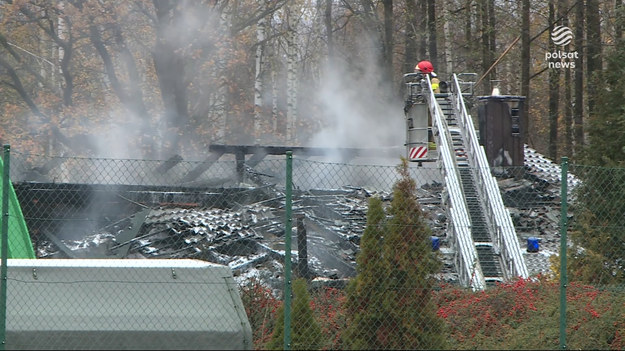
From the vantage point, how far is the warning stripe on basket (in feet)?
62.8

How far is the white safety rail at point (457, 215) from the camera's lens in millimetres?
12742

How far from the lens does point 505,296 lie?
891 centimetres

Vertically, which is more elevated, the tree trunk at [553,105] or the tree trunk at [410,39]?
the tree trunk at [410,39]

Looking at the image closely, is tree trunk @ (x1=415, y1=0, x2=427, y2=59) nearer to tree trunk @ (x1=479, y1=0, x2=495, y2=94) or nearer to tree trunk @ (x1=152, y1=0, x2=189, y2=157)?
tree trunk @ (x1=479, y1=0, x2=495, y2=94)

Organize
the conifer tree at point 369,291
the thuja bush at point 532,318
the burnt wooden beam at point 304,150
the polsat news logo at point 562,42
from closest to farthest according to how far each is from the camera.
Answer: the conifer tree at point 369,291
the thuja bush at point 532,318
the burnt wooden beam at point 304,150
the polsat news logo at point 562,42

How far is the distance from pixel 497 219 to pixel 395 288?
7.06 metres

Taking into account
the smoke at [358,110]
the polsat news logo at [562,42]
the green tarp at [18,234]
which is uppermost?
the polsat news logo at [562,42]

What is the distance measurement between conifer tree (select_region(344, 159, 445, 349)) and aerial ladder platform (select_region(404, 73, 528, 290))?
2462 mm

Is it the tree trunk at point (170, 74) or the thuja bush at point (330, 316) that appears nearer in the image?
the thuja bush at point (330, 316)

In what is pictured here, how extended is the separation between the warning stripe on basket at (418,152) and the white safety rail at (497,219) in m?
1.61

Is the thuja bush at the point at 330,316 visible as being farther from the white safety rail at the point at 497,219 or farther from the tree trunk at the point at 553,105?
the tree trunk at the point at 553,105

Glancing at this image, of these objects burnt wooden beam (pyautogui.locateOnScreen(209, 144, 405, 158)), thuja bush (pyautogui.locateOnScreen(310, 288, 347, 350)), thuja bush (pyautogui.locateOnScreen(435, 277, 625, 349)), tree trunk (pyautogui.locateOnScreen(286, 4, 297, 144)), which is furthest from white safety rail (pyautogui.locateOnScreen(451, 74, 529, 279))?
tree trunk (pyautogui.locateOnScreen(286, 4, 297, 144))

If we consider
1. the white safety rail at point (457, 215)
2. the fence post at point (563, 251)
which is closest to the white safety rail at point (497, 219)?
the white safety rail at point (457, 215)

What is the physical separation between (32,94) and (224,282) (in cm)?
2501
